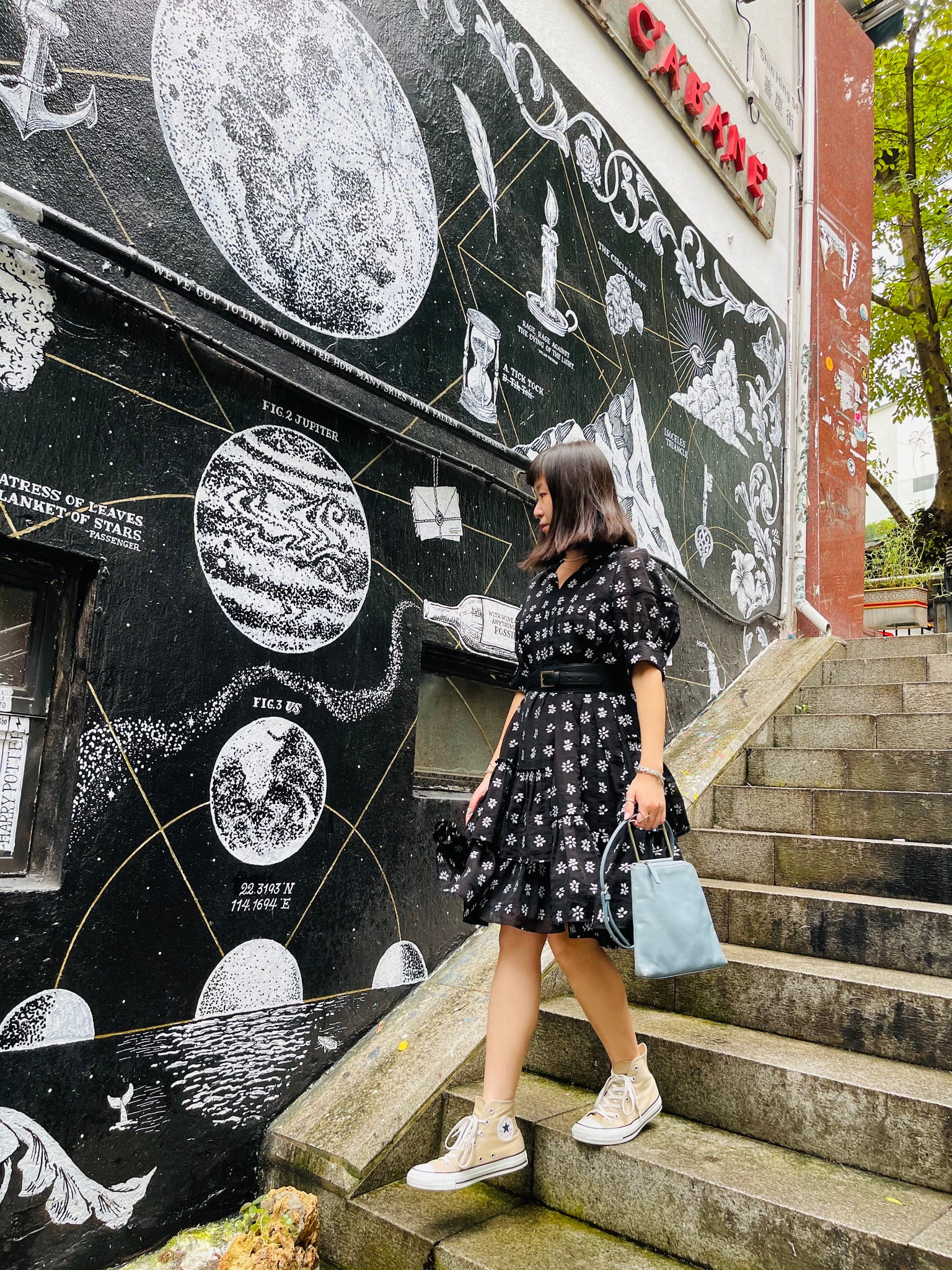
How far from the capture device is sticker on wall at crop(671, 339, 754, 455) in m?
5.75

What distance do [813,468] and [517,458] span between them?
4.11 meters

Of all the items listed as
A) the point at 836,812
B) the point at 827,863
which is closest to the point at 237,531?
the point at 827,863

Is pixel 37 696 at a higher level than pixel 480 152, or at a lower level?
lower

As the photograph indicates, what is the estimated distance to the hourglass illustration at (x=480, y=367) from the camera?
3.74 m

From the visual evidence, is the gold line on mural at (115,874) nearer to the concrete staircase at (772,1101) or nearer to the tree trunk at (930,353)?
the concrete staircase at (772,1101)

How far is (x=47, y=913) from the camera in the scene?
2156 millimetres

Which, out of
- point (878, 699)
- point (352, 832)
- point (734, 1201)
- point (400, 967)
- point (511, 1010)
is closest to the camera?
point (734, 1201)

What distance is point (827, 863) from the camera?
3.33 m

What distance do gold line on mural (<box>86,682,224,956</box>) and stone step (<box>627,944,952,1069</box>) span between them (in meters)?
1.38

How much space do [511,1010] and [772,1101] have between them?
2.39 ft

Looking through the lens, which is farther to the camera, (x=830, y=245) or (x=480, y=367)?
(x=830, y=245)

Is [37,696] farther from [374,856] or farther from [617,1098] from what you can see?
[617,1098]

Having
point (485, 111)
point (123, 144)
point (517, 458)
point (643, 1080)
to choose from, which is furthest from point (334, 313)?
point (643, 1080)

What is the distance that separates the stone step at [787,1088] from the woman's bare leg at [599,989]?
0.91 feet
